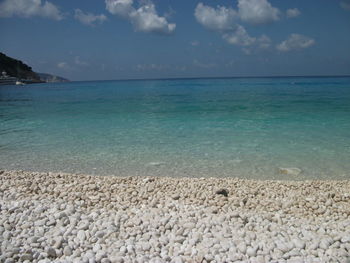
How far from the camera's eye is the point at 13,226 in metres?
4.81

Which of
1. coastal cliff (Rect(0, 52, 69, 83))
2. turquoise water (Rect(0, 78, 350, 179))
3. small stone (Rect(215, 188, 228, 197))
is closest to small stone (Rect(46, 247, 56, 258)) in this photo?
small stone (Rect(215, 188, 228, 197))

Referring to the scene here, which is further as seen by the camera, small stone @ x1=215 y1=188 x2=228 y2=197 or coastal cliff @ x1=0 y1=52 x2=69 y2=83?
coastal cliff @ x1=0 y1=52 x2=69 y2=83

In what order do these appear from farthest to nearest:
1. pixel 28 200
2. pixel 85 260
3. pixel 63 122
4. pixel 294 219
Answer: pixel 63 122, pixel 28 200, pixel 294 219, pixel 85 260

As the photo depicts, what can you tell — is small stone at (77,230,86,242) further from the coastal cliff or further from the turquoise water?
the coastal cliff

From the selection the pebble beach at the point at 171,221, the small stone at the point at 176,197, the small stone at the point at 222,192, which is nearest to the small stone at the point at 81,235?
the pebble beach at the point at 171,221

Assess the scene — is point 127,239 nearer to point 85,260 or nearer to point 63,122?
point 85,260

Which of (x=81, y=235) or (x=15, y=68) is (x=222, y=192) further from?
(x=15, y=68)

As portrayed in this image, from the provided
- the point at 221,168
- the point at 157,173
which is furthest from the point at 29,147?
the point at 221,168

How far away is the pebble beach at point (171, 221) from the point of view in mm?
4117

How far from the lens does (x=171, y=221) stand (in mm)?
4871

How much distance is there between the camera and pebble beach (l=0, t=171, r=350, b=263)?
13.5 ft

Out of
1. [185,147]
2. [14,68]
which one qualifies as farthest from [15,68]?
[185,147]

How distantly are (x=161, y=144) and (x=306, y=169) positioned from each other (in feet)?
17.2

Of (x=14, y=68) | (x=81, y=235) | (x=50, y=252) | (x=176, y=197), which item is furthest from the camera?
(x=14, y=68)
